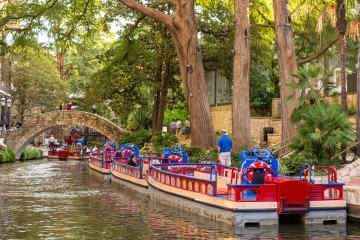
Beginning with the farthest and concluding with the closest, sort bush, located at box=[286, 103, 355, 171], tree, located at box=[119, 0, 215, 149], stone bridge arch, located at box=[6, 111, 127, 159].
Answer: stone bridge arch, located at box=[6, 111, 127, 159] < tree, located at box=[119, 0, 215, 149] < bush, located at box=[286, 103, 355, 171]

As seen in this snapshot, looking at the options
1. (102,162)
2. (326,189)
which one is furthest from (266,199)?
(102,162)

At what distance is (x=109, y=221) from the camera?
16.9 meters

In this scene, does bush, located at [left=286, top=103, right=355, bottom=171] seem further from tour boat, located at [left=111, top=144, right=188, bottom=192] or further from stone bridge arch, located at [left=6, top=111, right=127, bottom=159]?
stone bridge arch, located at [left=6, top=111, right=127, bottom=159]

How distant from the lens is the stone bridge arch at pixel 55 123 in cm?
5284

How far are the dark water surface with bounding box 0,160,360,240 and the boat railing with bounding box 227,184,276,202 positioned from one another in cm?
74

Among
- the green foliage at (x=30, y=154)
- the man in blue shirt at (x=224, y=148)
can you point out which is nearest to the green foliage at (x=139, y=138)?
the green foliage at (x=30, y=154)

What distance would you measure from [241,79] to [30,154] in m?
31.9

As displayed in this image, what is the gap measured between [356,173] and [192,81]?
11.6 meters

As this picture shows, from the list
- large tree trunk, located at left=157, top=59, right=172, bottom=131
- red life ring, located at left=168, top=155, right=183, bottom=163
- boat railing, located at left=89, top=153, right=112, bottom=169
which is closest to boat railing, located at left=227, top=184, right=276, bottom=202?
red life ring, located at left=168, top=155, right=183, bottom=163

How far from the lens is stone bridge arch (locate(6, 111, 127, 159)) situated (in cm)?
5284

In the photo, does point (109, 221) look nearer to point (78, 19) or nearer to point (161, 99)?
point (78, 19)

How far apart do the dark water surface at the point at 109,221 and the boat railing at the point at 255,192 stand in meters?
0.74

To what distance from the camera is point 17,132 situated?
5294cm

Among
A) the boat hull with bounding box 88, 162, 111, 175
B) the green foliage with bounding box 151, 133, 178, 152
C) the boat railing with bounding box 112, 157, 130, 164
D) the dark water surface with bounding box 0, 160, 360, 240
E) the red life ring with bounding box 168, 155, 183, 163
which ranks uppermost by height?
the green foliage with bounding box 151, 133, 178, 152
